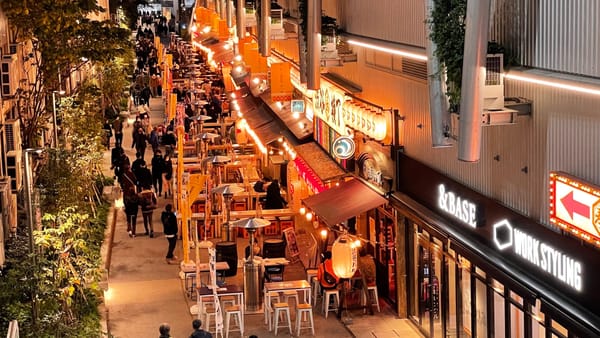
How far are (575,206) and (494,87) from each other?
2.13m

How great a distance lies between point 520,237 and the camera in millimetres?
14305

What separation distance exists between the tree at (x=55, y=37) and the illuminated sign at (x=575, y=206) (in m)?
16.3

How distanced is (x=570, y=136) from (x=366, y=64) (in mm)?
10330

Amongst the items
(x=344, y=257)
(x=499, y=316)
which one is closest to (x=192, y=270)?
(x=344, y=257)

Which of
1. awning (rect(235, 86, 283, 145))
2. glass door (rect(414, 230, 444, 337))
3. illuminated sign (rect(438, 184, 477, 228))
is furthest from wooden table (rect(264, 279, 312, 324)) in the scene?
awning (rect(235, 86, 283, 145))

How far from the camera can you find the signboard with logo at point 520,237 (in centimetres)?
1236

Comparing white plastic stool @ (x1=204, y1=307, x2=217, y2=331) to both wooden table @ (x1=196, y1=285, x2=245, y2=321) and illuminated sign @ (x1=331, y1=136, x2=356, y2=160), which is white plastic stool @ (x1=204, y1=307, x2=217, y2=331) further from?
illuminated sign @ (x1=331, y1=136, x2=356, y2=160)

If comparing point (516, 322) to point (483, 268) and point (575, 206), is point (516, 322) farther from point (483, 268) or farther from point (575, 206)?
point (575, 206)

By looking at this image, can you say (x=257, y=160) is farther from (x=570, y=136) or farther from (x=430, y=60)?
(x=570, y=136)

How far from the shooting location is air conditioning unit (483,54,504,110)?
44.9ft

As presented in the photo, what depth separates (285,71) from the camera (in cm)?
2836

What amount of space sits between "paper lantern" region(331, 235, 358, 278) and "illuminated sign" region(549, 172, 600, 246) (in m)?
7.67

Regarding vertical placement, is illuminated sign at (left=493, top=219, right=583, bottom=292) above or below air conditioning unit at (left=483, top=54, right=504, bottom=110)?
below

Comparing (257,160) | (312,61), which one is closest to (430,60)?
(312,61)
